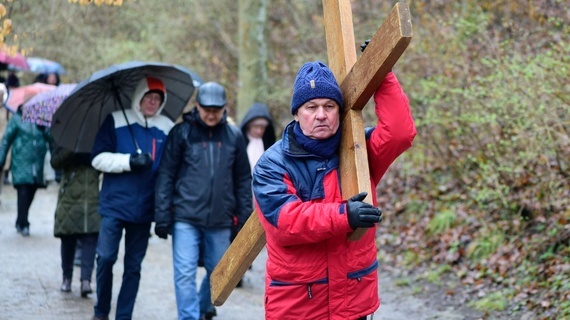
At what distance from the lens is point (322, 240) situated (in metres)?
4.08

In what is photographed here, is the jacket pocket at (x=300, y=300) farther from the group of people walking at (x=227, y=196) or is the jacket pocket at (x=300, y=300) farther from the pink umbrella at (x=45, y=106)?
the pink umbrella at (x=45, y=106)

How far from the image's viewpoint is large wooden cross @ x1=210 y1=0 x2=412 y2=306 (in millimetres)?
3741

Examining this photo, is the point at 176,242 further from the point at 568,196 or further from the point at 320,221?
the point at 568,196

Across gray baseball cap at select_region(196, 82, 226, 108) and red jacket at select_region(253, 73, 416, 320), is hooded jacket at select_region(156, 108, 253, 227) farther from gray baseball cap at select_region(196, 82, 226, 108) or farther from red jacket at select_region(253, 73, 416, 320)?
red jacket at select_region(253, 73, 416, 320)

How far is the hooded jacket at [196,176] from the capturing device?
7.02 m

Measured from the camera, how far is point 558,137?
8477 millimetres

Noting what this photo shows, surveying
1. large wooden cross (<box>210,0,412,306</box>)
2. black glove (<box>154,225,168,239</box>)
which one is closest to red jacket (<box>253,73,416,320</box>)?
large wooden cross (<box>210,0,412,306</box>)

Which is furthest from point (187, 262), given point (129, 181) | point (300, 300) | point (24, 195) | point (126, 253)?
point (24, 195)

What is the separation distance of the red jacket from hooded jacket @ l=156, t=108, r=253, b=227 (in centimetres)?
278

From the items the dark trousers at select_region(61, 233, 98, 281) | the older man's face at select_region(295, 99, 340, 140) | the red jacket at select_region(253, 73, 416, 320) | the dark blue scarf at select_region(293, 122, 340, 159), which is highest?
the dark trousers at select_region(61, 233, 98, 281)

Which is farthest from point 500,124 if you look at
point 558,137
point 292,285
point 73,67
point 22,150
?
point 73,67

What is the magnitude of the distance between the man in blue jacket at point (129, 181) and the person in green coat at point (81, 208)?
62.3 inches

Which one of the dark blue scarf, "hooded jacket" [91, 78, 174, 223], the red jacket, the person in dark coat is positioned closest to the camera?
the red jacket

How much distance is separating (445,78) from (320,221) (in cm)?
711
